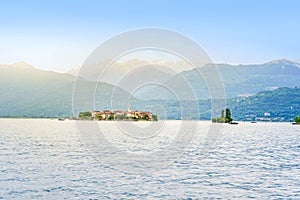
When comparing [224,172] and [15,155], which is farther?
[15,155]

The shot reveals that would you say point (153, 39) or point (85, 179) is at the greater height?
point (153, 39)

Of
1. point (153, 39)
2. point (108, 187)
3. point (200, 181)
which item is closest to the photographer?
point (108, 187)

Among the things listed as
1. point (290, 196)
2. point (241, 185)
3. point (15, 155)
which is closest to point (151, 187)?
point (241, 185)

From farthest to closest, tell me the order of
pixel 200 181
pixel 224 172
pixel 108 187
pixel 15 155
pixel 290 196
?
1. pixel 15 155
2. pixel 224 172
3. pixel 200 181
4. pixel 108 187
5. pixel 290 196

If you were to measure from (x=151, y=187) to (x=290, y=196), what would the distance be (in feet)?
24.6

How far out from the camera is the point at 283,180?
26297mm

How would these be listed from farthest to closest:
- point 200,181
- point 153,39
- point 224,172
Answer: point 153,39 < point 224,172 < point 200,181

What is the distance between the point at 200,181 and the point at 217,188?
2238mm

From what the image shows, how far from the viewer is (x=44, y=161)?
33781 millimetres

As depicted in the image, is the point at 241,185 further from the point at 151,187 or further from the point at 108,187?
the point at 108,187

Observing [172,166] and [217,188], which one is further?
[172,166]

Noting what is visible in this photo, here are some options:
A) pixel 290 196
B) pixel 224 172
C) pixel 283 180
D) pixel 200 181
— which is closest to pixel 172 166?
pixel 224 172

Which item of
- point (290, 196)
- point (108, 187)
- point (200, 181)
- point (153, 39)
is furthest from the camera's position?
point (153, 39)

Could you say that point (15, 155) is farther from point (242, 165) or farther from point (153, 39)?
point (242, 165)
